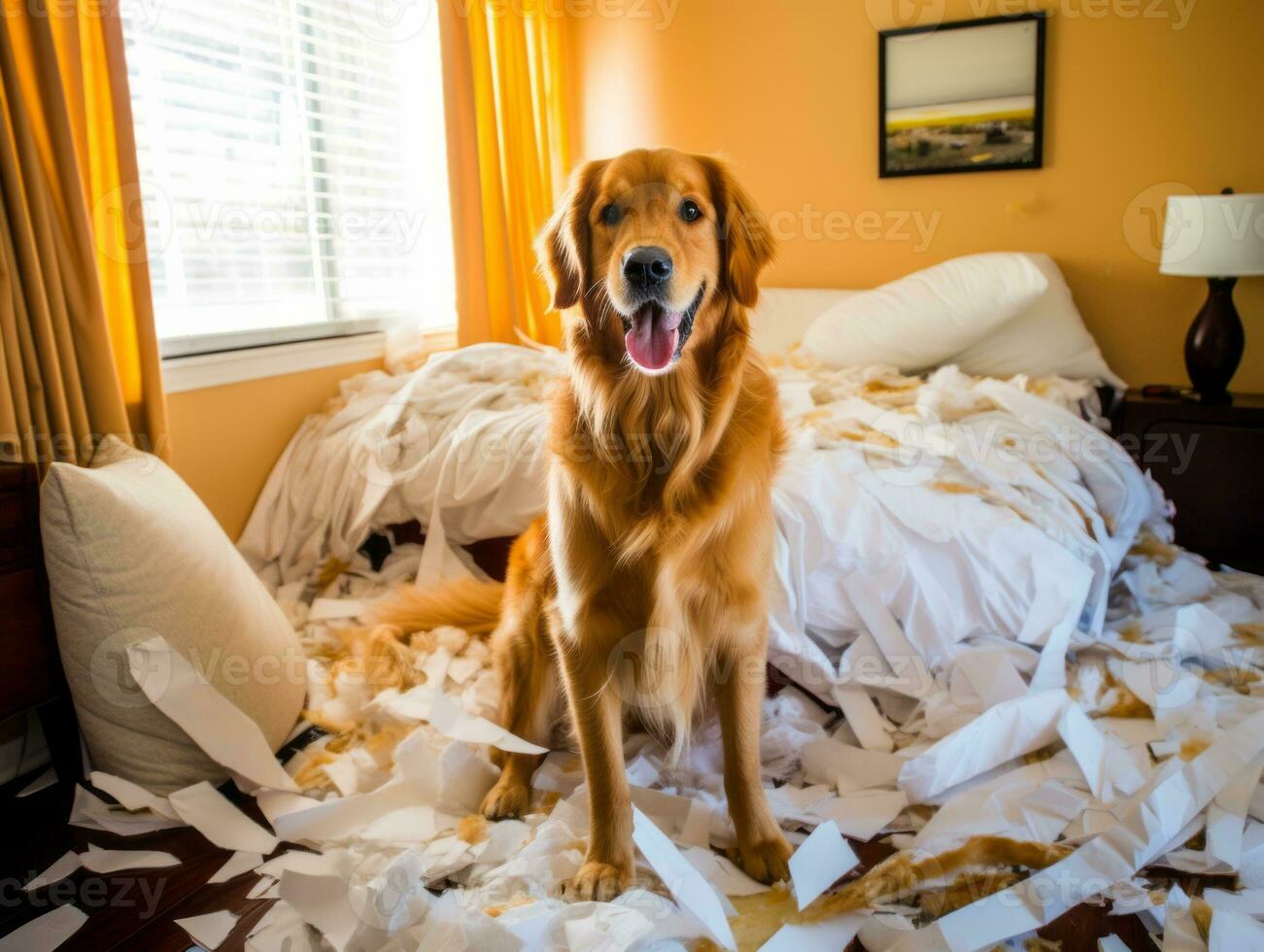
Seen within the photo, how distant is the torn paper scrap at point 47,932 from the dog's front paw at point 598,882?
0.71m

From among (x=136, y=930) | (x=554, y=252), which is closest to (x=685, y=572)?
(x=554, y=252)

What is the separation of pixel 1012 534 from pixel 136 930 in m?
1.71

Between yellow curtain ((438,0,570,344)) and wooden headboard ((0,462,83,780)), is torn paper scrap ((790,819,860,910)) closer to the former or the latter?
wooden headboard ((0,462,83,780))

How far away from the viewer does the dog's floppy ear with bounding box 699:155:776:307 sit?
1.37m

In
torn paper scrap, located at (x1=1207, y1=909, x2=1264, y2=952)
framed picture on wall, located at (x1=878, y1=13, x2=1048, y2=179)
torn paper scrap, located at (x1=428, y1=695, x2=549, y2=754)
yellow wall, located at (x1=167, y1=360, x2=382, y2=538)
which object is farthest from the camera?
framed picture on wall, located at (x1=878, y1=13, x2=1048, y2=179)

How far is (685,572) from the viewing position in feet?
4.14

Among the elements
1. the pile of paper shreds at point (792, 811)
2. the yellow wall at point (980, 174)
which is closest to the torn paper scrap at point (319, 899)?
the pile of paper shreds at point (792, 811)

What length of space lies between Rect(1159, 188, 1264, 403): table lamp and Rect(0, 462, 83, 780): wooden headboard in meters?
3.09

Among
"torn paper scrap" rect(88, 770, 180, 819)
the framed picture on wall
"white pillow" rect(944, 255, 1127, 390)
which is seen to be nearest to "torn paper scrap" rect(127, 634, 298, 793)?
"torn paper scrap" rect(88, 770, 180, 819)

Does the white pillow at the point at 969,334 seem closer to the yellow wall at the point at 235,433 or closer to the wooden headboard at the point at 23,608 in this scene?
the yellow wall at the point at 235,433

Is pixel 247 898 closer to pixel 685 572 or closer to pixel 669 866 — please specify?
pixel 669 866

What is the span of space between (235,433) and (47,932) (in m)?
1.66

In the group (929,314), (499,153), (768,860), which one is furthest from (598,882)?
(499,153)

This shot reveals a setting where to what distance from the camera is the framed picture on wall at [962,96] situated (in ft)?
10.8
